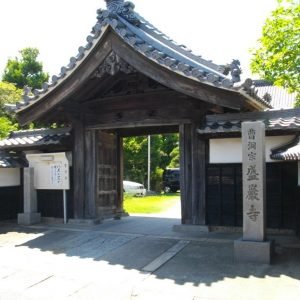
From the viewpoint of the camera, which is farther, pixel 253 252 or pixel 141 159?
pixel 141 159

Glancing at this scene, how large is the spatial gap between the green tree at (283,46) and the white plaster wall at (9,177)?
982 cm

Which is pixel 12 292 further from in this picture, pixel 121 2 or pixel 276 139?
pixel 121 2

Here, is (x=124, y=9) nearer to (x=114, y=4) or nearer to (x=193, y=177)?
(x=114, y=4)

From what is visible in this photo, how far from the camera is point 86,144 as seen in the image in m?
13.0

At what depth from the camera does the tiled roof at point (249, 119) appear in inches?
389

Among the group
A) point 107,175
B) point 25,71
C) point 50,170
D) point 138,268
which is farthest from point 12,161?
point 25,71

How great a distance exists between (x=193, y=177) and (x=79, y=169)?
3943 mm

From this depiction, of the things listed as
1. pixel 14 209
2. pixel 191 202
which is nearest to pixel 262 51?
pixel 191 202

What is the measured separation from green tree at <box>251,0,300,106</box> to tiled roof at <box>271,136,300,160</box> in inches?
171

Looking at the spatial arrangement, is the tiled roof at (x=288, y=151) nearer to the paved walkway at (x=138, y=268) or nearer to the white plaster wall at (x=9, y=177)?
the paved walkway at (x=138, y=268)

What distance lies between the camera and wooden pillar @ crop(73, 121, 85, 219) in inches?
506

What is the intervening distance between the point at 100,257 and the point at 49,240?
8.21ft

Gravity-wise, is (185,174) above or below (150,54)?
below

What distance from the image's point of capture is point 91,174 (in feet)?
42.0
